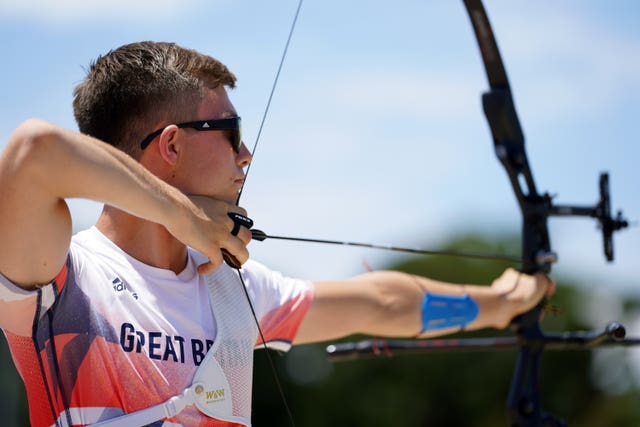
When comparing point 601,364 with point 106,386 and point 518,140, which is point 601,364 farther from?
point 106,386

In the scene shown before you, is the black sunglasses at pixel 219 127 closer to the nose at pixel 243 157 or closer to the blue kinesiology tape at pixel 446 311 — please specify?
the nose at pixel 243 157

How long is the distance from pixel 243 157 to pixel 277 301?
1.66 ft

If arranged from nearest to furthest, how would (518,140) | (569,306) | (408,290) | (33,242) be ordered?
1. (33,242)
2. (408,290)
3. (518,140)
4. (569,306)

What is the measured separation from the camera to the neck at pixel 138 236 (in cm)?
233

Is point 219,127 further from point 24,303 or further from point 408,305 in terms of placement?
point 408,305

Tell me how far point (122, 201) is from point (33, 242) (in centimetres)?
21

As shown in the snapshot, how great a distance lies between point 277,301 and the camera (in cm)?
270

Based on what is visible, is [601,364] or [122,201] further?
[601,364]

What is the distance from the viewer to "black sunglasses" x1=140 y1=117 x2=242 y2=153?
2.37 metres

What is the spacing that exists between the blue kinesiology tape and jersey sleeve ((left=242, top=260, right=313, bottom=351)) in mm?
589

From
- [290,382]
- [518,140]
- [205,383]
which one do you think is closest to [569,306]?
[290,382]

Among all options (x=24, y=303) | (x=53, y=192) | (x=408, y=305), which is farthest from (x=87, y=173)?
(x=408, y=305)

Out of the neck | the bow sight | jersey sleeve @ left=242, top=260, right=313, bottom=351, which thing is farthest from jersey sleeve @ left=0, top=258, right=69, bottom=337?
the bow sight

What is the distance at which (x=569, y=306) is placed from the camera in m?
20.0
